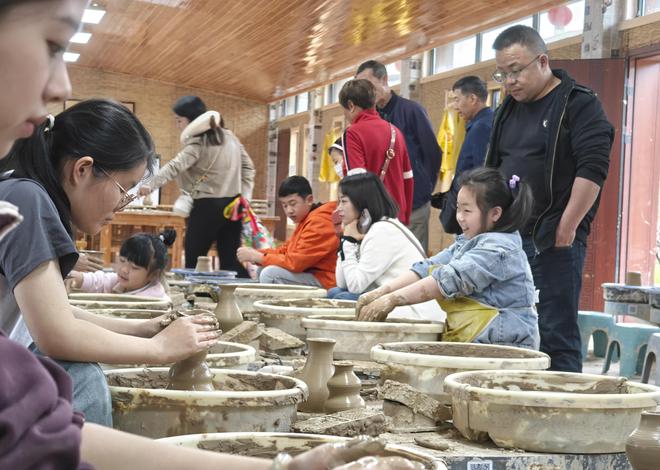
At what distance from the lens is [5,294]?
195cm

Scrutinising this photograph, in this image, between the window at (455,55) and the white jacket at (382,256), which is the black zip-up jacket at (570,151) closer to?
the white jacket at (382,256)

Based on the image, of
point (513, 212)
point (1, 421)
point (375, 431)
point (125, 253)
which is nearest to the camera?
point (1, 421)

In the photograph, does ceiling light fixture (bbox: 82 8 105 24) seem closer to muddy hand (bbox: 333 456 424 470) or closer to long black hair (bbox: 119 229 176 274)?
long black hair (bbox: 119 229 176 274)

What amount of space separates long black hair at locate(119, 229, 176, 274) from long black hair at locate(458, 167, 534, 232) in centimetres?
204

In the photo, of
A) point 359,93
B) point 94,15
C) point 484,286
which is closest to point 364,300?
point 484,286

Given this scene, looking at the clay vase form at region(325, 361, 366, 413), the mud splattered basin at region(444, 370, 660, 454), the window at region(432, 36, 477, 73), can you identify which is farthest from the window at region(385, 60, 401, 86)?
the mud splattered basin at region(444, 370, 660, 454)

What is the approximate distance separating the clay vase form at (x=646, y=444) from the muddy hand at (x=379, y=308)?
65.1 inches

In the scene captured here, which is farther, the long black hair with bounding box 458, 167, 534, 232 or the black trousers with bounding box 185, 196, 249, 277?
the black trousers with bounding box 185, 196, 249, 277

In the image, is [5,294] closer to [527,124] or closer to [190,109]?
[527,124]

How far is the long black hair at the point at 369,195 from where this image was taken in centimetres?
494

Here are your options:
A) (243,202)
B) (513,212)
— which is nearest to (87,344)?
(513,212)

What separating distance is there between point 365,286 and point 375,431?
252 centimetres

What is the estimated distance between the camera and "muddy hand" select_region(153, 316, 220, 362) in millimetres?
2033

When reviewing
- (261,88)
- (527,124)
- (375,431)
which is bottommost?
(375,431)
